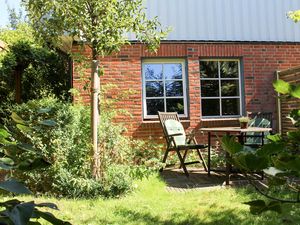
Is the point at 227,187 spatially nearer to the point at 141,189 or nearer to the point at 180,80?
the point at 141,189

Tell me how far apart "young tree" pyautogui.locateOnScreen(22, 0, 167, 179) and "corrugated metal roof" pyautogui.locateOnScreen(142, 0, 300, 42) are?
316cm

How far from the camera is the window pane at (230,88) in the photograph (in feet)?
29.9

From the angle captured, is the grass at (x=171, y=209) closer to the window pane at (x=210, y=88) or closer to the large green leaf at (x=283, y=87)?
the large green leaf at (x=283, y=87)

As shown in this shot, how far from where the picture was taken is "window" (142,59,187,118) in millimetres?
8656

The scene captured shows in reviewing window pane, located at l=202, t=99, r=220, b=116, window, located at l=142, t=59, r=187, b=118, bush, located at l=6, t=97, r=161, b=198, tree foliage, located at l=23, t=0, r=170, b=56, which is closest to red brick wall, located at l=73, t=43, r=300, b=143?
window, located at l=142, t=59, r=187, b=118

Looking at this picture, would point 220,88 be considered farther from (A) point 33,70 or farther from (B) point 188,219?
(B) point 188,219

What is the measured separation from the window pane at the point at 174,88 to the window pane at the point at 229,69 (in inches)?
40.4

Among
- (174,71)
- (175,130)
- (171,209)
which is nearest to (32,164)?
(171,209)

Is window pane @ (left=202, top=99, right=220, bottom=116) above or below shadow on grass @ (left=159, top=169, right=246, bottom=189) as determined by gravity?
above

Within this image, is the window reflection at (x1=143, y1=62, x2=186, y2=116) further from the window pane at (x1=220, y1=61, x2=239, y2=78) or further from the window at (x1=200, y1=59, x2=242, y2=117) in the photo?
the window pane at (x1=220, y1=61, x2=239, y2=78)

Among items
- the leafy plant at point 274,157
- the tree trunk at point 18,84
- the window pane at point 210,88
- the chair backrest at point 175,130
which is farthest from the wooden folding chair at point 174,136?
the leafy plant at point 274,157

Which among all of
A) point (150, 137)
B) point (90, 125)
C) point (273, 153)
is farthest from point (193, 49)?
point (273, 153)

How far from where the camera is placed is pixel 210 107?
900cm

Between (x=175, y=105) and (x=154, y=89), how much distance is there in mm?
572
